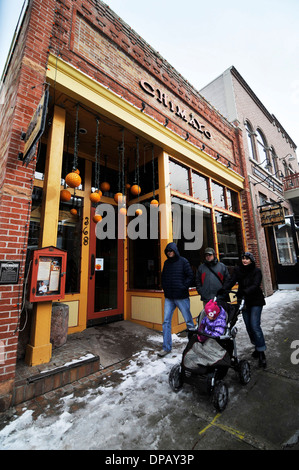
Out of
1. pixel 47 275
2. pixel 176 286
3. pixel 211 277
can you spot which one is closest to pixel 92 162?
pixel 47 275

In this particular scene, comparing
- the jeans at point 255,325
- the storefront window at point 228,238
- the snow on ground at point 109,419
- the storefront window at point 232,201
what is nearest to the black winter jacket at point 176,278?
the jeans at point 255,325

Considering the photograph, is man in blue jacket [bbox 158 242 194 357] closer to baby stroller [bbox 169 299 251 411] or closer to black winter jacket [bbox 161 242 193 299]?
black winter jacket [bbox 161 242 193 299]

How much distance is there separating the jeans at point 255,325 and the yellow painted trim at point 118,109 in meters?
4.36

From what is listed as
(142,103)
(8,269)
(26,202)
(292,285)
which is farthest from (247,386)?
(292,285)

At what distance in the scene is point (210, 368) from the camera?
2402 mm

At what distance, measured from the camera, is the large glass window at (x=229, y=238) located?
7.59 meters

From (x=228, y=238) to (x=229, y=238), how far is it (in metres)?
0.09

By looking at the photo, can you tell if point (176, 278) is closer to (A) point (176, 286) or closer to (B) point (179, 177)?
(A) point (176, 286)

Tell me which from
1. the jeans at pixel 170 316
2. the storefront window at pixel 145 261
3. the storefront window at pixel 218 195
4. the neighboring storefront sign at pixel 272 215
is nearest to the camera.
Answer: the jeans at pixel 170 316

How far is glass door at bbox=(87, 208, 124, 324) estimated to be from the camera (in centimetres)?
534

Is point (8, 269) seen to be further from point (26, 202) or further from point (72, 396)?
point (72, 396)

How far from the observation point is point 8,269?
2783mm

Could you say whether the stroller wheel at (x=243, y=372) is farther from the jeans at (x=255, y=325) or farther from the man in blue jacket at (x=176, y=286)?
the man in blue jacket at (x=176, y=286)
